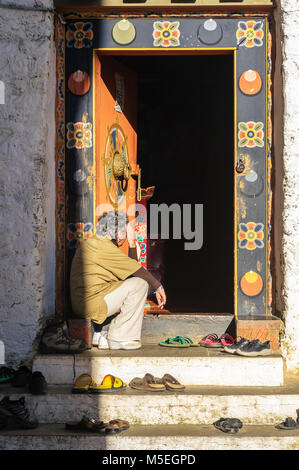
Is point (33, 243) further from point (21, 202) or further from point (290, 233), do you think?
point (290, 233)

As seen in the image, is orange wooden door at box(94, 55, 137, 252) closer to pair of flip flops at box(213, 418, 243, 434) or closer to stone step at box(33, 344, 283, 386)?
stone step at box(33, 344, 283, 386)

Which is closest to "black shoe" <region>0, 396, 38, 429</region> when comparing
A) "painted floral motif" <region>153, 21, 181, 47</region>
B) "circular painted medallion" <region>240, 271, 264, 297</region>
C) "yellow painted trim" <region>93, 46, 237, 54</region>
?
"circular painted medallion" <region>240, 271, 264, 297</region>

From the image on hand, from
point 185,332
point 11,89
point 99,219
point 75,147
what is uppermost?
point 11,89

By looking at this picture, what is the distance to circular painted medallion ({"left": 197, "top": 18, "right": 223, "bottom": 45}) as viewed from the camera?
195 inches

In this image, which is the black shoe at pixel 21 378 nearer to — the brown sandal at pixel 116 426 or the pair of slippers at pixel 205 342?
the brown sandal at pixel 116 426

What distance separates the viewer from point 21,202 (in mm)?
4672

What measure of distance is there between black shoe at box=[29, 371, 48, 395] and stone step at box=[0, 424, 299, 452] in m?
0.37

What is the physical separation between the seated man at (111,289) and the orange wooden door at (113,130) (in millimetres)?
375

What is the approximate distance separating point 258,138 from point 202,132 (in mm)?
4210

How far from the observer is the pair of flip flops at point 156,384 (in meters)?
4.14

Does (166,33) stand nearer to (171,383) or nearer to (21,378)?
(171,383)

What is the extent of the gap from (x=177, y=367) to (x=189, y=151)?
529cm

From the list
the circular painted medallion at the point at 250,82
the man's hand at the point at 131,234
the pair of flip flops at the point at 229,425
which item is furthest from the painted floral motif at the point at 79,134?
the pair of flip flops at the point at 229,425

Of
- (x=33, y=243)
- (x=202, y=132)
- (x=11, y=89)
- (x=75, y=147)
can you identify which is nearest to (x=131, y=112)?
(x=75, y=147)
